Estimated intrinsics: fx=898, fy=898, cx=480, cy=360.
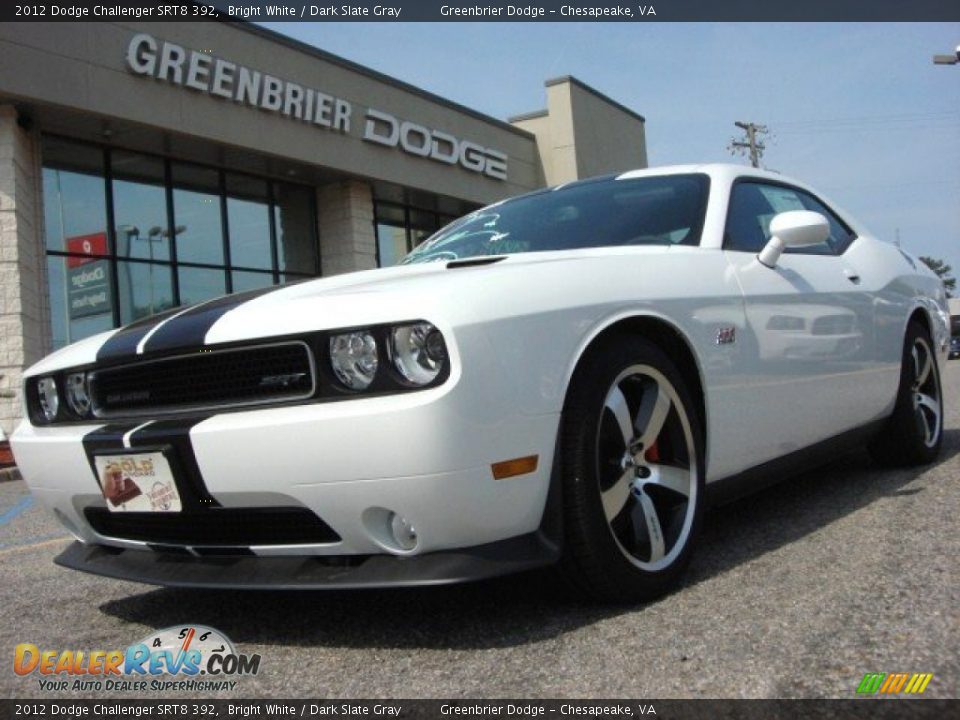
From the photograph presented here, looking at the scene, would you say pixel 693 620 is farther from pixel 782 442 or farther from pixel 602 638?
pixel 782 442

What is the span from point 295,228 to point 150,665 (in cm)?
1347

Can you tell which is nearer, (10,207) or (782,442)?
(782,442)

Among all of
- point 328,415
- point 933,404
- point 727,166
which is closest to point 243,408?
point 328,415

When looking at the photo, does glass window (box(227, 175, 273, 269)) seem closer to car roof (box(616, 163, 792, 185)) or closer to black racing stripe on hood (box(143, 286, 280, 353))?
car roof (box(616, 163, 792, 185))

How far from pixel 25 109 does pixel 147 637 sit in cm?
1005

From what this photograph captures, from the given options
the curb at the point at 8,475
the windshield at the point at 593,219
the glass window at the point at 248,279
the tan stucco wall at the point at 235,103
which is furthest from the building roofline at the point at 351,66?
the windshield at the point at 593,219

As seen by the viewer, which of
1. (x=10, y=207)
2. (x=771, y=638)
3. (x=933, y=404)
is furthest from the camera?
(x=10, y=207)

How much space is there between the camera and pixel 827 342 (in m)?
3.33

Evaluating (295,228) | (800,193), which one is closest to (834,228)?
(800,193)

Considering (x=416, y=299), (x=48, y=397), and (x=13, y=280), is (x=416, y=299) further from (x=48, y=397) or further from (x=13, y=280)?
(x=13, y=280)

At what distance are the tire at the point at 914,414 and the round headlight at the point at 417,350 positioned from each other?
2756 millimetres

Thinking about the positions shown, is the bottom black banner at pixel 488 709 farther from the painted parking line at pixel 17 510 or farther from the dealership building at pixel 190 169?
the dealership building at pixel 190 169

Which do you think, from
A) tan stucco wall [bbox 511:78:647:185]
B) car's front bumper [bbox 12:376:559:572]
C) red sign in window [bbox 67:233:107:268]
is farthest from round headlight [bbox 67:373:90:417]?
tan stucco wall [bbox 511:78:647:185]

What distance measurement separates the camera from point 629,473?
2451mm
